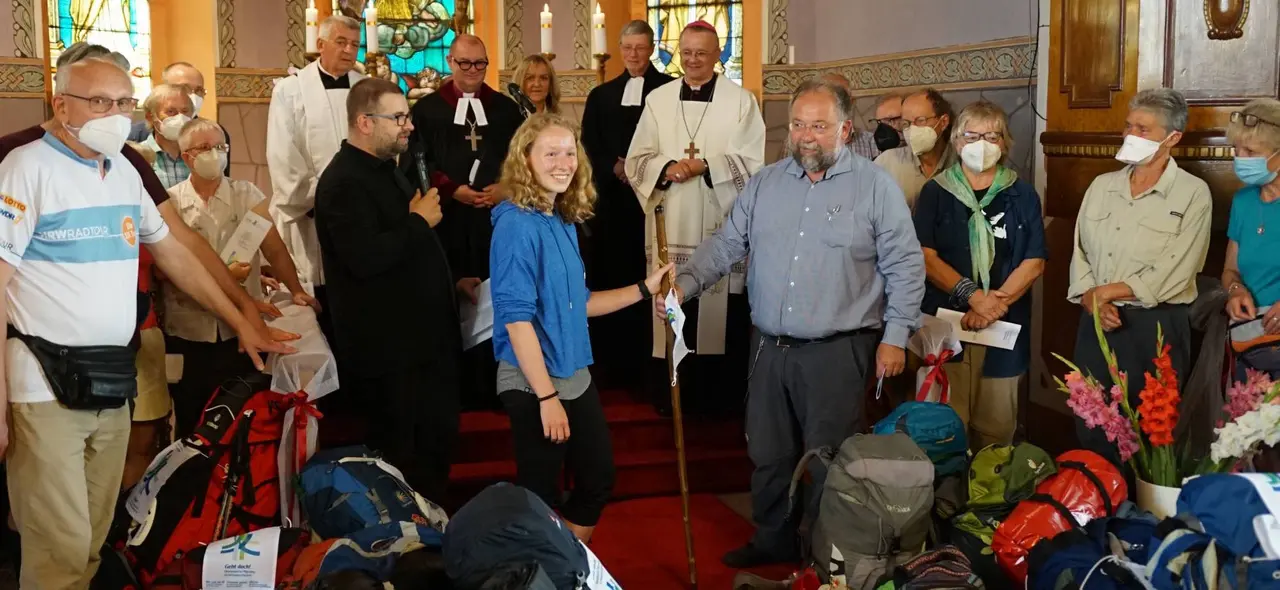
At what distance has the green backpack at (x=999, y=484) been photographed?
3852mm

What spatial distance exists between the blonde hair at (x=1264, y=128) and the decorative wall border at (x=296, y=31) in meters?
6.71

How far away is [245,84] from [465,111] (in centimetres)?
424

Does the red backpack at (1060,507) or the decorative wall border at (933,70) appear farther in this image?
the decorative wall border at (933,70)

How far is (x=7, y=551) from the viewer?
4.27 m

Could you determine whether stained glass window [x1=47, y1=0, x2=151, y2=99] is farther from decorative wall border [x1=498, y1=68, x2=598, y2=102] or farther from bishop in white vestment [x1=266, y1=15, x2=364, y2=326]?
bishop in white vestment [x1=266, y1=15, x2=364, y2=326]

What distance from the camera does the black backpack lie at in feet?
9.81

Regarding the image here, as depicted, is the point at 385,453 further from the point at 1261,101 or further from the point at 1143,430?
the point at 1261,101

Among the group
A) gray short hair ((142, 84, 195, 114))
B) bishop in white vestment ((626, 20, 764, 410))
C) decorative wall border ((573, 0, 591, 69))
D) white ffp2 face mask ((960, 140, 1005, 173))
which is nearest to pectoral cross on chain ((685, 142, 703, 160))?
bishop in white vestment ((626, 20, 764, 410))

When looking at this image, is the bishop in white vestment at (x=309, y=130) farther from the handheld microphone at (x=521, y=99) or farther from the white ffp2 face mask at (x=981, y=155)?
the white ffp2 face mask at (x=981, y=155)

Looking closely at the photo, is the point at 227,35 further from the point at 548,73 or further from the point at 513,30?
the point at 548,73

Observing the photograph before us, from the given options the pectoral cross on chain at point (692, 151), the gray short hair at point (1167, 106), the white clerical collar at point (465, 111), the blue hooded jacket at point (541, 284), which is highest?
the white clerical collar at point (465, 111)

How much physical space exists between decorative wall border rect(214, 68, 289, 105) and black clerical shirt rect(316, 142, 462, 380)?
520 centimetres

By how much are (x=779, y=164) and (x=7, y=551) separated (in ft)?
9.55

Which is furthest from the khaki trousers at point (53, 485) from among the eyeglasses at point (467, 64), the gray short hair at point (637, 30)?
the gray short hair at point (637, 30)
